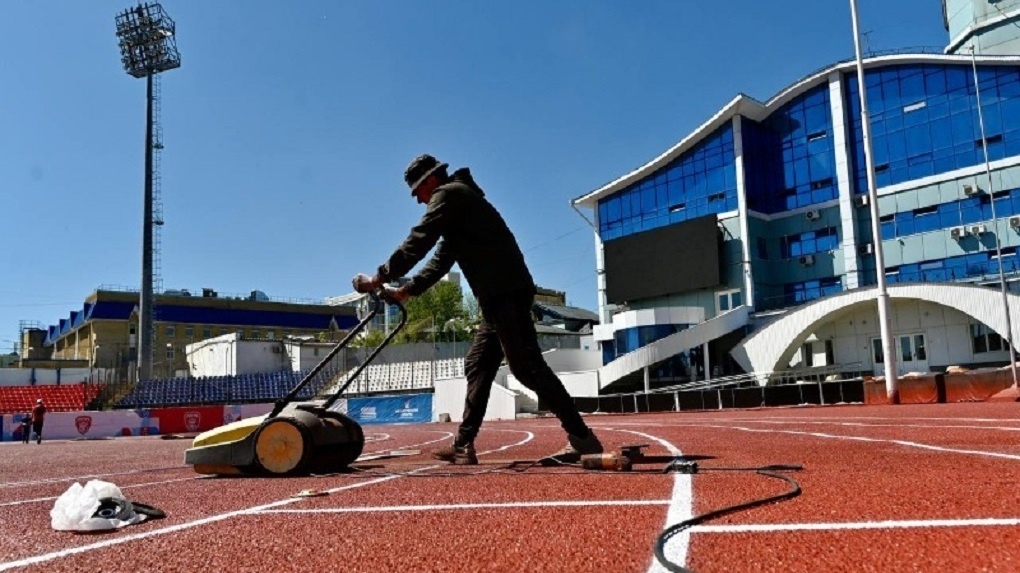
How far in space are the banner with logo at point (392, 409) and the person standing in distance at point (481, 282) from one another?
108 feet

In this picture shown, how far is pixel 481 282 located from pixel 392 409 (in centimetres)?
3500

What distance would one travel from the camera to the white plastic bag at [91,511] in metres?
3.24

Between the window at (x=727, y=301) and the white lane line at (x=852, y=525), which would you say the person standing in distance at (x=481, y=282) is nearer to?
the white lane line at (x=852, y=525)

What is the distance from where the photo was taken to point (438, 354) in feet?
184

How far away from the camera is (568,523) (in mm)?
2934

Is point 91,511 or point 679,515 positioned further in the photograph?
point 91,511

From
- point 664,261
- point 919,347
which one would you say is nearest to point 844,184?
point 919,347

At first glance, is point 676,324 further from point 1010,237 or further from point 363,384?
point 363,384

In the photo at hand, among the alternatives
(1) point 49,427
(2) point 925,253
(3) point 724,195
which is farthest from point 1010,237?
(1) point 49,427

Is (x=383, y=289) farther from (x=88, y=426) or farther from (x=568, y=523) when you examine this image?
(x=88, y=426)

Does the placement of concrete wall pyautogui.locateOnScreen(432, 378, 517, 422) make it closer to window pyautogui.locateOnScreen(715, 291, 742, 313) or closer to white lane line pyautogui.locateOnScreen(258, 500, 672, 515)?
window pyautogui.locateOnScreen(715, 291, 742, 313)

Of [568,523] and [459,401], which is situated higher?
[568,523]

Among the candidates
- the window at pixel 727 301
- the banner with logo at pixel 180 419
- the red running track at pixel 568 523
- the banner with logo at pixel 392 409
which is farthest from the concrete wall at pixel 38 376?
the red running track at pixel 568 523

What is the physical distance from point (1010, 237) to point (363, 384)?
38.3 metres
